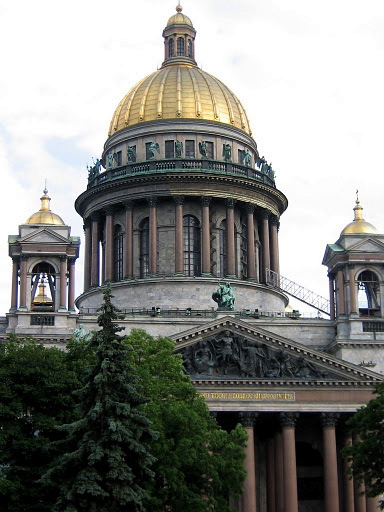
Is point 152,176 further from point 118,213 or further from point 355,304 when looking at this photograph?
point 355,304

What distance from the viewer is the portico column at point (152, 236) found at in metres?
77.9

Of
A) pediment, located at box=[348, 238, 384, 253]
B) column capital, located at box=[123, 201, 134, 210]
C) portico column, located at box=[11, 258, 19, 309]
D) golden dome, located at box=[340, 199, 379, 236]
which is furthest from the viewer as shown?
column capital, located at box=[123, 201, 134, 210]

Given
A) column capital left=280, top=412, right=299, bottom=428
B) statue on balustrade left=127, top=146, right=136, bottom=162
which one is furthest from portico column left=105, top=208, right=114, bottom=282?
column capital left=280, top=412, right=299, bottom=428

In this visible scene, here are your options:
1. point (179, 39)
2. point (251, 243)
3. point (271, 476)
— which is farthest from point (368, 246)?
point (179, 39)

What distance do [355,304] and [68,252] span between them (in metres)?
17.9

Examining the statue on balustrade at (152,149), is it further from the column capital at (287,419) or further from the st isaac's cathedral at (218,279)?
the column capital at (287,419)

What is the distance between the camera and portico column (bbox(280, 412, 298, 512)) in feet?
205

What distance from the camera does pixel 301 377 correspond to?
2532 inches

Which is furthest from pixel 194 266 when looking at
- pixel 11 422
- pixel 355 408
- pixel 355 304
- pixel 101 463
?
pixel 101 463

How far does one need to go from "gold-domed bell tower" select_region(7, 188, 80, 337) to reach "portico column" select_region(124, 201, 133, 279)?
8.01m

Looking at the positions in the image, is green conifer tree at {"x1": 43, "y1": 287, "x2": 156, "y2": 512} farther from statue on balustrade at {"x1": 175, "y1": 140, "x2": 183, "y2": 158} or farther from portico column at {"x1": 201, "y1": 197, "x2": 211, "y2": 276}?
statue on balustrade at {"x1": 175, "y1": 140, "x2": 183, "y2": 158}

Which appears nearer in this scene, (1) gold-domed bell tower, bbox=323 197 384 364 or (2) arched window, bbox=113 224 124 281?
(1) gold-domed bell tower, bbox=323 197 384 364

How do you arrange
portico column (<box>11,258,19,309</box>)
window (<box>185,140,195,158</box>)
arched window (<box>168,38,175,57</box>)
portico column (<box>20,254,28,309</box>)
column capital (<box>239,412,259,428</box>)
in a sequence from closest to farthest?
column capital (<box>239,412,259,428</box>) → portico column (<box>20,254,28,309</box>) → portico column (<box>11,258,19,309</box>) → window (<box>185,140,195,158</box>) → arched window (<box>168,38,175,57</box>)

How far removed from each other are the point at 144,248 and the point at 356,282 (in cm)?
1682
